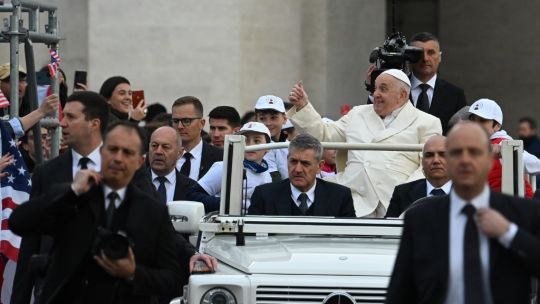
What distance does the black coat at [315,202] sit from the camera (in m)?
10.8

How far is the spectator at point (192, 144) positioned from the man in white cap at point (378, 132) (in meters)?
1.38

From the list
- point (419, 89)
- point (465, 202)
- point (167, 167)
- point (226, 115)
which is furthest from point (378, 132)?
point (465, 202)

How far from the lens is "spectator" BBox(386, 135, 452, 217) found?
34.5ft

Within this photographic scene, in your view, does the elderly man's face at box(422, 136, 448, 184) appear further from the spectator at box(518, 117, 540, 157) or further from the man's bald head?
the spectator at box(518, 117, 540, 157)

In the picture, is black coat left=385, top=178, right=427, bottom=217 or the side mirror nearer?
the side mirror

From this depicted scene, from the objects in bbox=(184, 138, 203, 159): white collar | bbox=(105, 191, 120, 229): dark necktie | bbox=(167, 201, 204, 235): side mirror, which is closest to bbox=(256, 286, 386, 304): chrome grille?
bbox=(167, 201, 204, 235): side mirror

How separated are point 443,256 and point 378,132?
5090 millimetres

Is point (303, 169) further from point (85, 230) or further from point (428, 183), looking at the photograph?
point (85, 230)

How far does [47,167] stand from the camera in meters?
8.93

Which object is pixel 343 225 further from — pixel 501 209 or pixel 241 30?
pixel 241 30

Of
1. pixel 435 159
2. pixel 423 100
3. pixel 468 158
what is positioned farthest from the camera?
pixel 423 100

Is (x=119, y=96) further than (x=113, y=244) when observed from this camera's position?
Yes

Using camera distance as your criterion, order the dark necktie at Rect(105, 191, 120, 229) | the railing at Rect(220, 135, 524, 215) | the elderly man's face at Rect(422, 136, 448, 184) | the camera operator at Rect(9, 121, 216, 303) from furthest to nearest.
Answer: the elderly man's face at Rect(422, 136, 448, 184) < the railing at Rect(220, 135, 524, 215) < the dark necktie at Rect(105, 191, 120, 229) < the camera operator at Rect(9, 121, 216, 303)

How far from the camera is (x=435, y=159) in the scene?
415 inches
